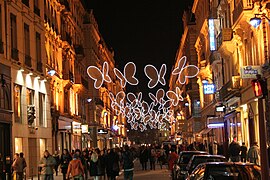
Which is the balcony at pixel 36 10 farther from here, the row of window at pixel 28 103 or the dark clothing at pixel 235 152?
the dark clothing at pixel 235 152

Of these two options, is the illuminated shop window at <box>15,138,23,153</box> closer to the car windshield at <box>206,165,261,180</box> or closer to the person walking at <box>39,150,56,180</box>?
the person walking at <box>39,150,56,180</box>

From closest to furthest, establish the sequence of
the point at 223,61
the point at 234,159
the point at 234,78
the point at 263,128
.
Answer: the point at 263,128 < the point at 234,159 < the point at 234,78 < the point at 223,61

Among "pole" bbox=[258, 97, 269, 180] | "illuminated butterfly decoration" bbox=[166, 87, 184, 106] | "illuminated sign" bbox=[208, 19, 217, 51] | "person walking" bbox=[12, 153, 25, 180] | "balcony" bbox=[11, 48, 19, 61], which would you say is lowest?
"person walking" bbox=[12, 153, 25, 180]

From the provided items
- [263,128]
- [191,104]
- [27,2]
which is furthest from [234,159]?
[191,104]

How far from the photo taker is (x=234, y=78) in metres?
39.9

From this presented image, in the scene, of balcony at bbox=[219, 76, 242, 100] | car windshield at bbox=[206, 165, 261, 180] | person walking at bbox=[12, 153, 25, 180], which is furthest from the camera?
balcony at bbox=[219, 76, 242, 100]

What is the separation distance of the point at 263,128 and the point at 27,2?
26827mm

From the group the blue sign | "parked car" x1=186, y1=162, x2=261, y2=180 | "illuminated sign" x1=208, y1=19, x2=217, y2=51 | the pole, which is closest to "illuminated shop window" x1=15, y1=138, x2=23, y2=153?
"illuminated sign" x1=208, y1=19, x2=217, y2=51

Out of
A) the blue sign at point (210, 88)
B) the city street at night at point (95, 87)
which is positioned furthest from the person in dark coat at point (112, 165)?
the blue sign at point (210, 88)

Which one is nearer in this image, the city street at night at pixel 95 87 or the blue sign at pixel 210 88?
the city street at night at pixel 95 87

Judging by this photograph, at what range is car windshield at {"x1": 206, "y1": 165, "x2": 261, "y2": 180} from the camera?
40.7 ft

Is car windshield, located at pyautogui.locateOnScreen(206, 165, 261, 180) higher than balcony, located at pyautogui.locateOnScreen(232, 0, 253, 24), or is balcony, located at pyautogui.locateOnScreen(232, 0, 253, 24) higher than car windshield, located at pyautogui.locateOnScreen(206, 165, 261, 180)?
balcony, located at pyautogui.locateOnScreen(232, 0, 253, 24)

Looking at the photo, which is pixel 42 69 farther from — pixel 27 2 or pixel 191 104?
pixel 191 104

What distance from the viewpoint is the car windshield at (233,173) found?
40.7ft
